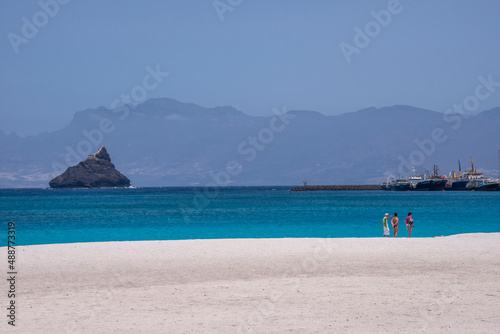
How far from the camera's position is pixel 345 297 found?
47.3 ft

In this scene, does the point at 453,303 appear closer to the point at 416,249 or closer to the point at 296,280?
the point at 296,280

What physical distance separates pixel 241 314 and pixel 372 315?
279 centimetres

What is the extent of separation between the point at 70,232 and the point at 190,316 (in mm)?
37675

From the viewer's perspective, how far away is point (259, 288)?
51.6ft

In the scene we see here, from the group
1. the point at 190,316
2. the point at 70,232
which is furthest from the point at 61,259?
the point at 70,232

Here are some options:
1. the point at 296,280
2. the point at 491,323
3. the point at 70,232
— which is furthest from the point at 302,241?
the point at 70,232

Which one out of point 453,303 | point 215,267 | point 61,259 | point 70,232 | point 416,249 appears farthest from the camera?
point 70,232

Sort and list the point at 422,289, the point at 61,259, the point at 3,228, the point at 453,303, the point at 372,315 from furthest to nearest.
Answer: the point at 3,228 → the point at 61,259 → the point at 422,289 → the point at 453,303 → the point at 372,315

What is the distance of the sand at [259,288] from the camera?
11.8 m

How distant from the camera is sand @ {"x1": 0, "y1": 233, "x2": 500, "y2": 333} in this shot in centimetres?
1182

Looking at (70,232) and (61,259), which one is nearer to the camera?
(61,259)

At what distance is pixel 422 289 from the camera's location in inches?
607

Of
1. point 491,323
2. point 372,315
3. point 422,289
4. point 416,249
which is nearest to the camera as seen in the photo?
point 491,323

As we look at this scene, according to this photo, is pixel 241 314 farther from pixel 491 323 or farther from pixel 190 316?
pixel 491 323
